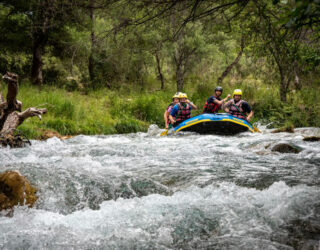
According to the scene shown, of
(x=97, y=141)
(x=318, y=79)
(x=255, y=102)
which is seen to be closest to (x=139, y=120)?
(x=97, y=141)

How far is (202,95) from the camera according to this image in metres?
14.0

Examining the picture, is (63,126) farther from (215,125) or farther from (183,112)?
(215,125)

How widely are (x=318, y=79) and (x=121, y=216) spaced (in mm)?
16371

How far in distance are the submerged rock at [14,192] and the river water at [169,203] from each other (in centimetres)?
9

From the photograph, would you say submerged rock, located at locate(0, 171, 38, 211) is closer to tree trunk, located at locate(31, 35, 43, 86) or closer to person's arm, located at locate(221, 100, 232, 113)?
person's arm, located at locate(221, 100, 232, 113)

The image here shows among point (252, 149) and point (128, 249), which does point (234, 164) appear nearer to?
point (252, 149)

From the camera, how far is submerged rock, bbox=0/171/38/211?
3107 millimetres

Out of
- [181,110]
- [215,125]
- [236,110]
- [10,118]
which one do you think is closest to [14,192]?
[10,118]

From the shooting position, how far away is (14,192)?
10.5 ft

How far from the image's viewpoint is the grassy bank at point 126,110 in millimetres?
9812

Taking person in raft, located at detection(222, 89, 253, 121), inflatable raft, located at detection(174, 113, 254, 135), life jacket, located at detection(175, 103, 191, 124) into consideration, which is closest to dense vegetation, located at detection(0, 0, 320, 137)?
person in raft, located at detection(222, 89, 253, 121)

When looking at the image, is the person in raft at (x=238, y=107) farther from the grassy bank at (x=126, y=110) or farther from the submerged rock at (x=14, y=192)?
the submerged rock at (x=14, y=192)

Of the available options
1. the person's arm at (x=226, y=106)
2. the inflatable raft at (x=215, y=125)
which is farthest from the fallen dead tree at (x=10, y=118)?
the person's arm at (x=226, y=106)

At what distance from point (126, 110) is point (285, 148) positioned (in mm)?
7398
